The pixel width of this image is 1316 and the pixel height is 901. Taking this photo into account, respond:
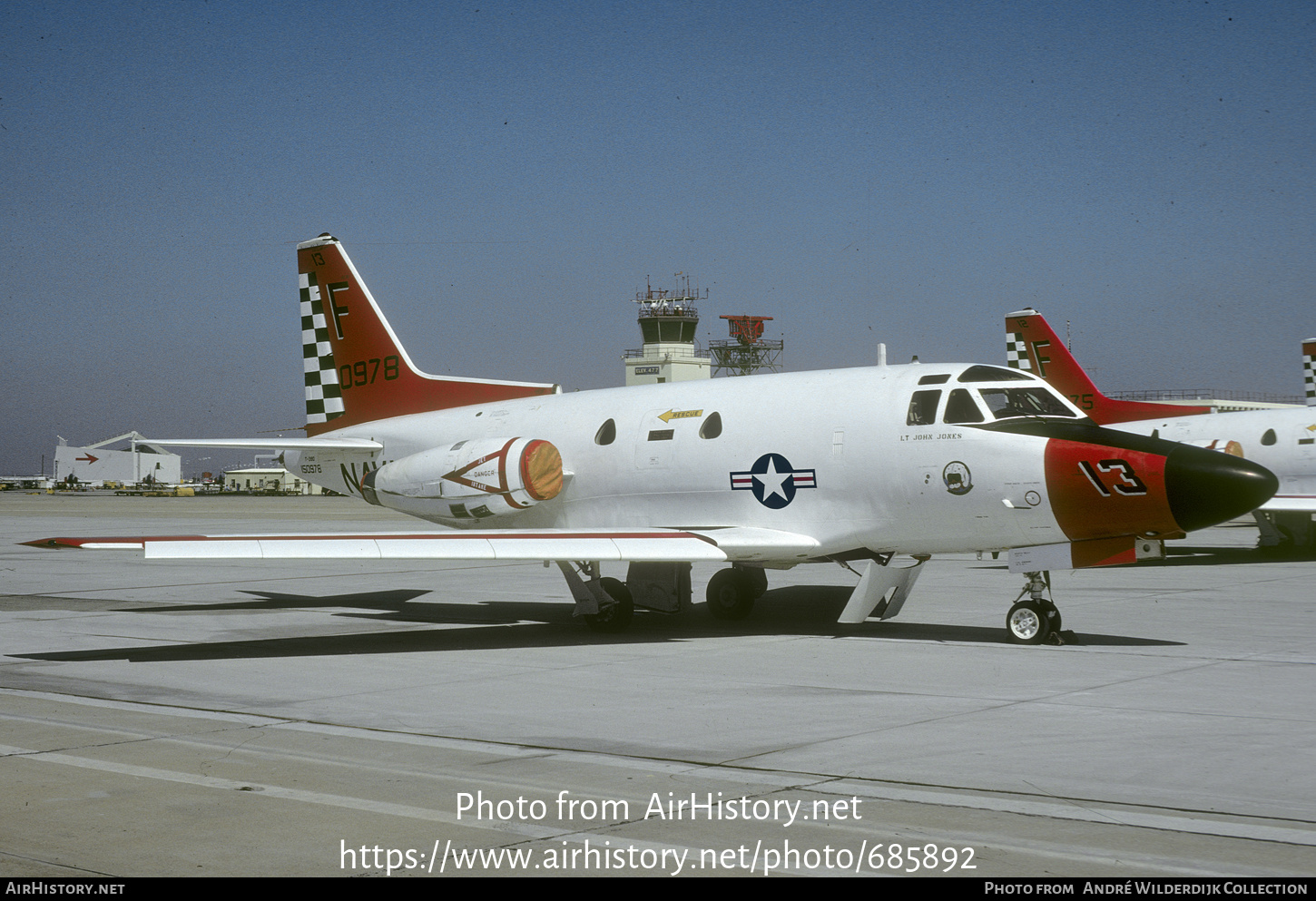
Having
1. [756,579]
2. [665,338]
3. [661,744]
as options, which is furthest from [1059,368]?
[665,338]

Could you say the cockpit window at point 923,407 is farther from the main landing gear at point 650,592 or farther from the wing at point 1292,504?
the wing at point 1292,504

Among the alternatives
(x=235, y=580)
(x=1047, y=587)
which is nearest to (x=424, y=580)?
(x=235, y=580)

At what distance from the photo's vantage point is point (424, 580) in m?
24.4

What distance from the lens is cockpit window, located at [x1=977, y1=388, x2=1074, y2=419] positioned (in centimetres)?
1391

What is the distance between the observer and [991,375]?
14273 millimetres

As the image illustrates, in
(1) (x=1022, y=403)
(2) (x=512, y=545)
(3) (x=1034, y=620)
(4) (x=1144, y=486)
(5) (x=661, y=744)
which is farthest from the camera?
(2) (x=512, y=545)

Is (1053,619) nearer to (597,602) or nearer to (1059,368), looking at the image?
(597,602)

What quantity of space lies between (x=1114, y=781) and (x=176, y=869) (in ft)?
17.1

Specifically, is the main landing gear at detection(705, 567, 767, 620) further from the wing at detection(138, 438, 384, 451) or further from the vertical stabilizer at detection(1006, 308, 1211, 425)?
the vertical stabilizer at detection(1006, 308, 1211, 425)

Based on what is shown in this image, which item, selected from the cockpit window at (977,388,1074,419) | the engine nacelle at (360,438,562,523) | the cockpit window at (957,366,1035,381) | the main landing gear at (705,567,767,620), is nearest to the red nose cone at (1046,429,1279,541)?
the cockpit window at (977,388,1074,419)

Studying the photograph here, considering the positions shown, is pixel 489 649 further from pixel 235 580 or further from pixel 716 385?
pixel 235 580

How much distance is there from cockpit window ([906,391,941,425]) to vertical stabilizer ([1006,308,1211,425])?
65.3ft

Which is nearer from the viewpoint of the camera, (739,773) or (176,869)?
(176,869)

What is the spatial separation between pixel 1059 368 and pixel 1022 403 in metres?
20.4
